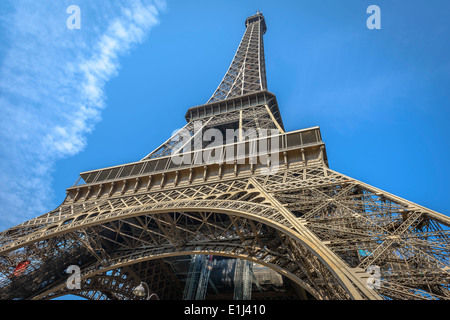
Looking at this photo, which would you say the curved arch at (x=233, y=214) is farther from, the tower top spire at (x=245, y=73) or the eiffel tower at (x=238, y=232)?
the tower top spire at (x=245, y=73)

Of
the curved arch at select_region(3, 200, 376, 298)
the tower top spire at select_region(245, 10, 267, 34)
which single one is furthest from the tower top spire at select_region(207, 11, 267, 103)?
the curved arch at select_region(3, 200, 376, 298)

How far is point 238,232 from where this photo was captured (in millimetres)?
14148

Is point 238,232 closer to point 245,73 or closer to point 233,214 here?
point 233,214

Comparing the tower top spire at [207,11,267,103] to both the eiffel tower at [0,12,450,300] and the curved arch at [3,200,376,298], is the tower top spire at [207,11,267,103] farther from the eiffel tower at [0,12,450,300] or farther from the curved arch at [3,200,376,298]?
the curved arch at [3,200,376,298]

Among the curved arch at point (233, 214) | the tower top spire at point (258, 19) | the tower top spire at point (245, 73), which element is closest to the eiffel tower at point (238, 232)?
the curved arch at point (233, 214)

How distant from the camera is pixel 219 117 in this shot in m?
29.9

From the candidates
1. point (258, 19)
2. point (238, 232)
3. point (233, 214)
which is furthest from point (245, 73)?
point (233, 214)

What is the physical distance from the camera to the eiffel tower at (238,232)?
7.83m

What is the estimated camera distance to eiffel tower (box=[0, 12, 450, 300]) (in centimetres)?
783

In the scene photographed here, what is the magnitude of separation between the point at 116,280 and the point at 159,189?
7.21m
